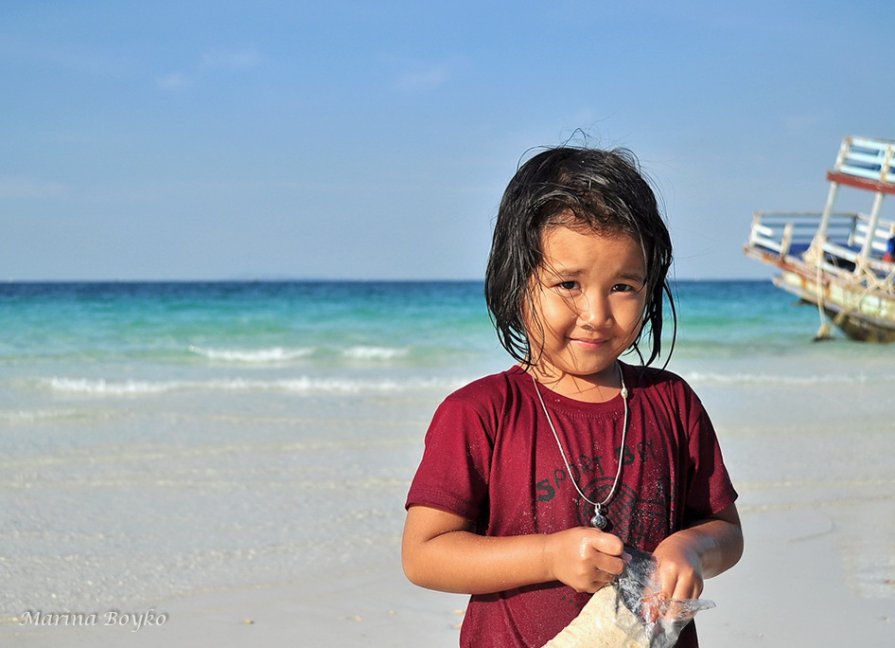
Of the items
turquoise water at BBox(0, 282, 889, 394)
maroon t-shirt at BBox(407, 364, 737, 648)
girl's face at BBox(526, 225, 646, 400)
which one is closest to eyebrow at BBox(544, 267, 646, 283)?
girl's face at BBox(526, 225, 646, 400)

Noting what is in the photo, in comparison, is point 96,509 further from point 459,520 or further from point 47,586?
point 459,520

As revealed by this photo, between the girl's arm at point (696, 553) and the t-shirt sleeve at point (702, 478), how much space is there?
2cm

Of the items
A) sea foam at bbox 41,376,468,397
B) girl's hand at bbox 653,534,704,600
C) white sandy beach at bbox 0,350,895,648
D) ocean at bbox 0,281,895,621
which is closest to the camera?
girl's hand at bbox 653,534,704,600

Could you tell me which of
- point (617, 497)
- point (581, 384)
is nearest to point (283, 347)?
point (581, 384)

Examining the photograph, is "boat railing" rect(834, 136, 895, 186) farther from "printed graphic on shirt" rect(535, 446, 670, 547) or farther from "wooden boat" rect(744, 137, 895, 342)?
"printed graphic on shirt" rect(535, 446, 670, 547)

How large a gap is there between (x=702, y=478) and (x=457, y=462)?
1.62 ft

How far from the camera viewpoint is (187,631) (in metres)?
3.42

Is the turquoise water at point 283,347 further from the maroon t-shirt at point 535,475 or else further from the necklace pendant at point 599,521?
the necklace pendant at point 599,521

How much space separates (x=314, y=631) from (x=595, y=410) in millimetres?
1985

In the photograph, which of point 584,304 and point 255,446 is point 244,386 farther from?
point 584,304

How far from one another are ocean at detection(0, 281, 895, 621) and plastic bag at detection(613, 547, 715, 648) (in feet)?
2.21

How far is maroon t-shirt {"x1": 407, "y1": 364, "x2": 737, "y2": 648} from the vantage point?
5.72ft

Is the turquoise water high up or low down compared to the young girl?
down

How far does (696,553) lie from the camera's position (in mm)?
1727
